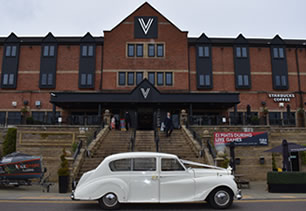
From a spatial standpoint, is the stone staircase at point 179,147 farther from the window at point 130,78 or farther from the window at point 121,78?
the window at point 121,78

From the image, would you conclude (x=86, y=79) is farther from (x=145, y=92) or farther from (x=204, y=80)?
(x=204, y=80)

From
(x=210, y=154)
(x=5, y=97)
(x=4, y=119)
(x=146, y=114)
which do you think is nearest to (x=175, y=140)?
(x=210, y=154)

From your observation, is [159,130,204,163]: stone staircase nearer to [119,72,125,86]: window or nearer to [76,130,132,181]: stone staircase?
[76,130,132,181]: stone staircase

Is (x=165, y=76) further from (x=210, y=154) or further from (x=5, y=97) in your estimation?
(x=5, y=97)

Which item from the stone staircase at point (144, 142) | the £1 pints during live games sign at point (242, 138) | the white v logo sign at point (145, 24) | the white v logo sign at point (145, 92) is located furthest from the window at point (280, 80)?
the stone staircase at point (144, 142)

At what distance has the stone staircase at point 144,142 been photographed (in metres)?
16.8

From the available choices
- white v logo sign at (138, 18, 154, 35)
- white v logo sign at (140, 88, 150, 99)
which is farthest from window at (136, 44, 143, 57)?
white v logo sign at (140, 88, 150, 99)

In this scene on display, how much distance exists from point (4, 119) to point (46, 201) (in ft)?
66.0

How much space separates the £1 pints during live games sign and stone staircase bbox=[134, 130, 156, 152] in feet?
16.9

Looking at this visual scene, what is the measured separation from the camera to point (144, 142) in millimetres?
18250

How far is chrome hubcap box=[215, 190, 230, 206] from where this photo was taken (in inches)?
318

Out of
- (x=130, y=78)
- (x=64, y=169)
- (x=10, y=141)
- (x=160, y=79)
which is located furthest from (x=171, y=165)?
(x=130, y=78)

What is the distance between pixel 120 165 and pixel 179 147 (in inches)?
370

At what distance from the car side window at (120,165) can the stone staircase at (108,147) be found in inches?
223
